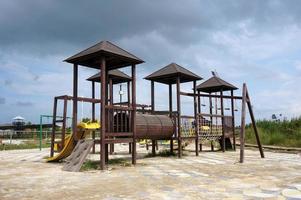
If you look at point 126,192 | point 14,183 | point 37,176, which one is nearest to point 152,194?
point 126,192

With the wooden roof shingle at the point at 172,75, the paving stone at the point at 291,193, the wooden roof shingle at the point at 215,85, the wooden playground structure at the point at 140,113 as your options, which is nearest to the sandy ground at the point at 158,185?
the paving stone at the point at 291,193

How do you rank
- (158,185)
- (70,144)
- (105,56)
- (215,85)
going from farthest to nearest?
1. (215,85)
2. (70,144)
3. (105,56)
4. (158,185)

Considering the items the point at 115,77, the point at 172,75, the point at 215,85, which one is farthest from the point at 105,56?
the point at 215,85

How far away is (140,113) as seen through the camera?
1373 cm

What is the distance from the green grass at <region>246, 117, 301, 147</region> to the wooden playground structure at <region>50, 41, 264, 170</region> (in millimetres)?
3697

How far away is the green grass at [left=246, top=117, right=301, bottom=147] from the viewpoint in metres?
19.8

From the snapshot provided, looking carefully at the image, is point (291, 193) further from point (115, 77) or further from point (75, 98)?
point (115, 77)

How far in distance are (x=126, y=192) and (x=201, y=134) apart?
10.1 meters

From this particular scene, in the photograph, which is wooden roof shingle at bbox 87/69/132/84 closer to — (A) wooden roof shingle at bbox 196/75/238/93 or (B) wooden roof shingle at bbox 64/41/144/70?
(A) wooden roof shingle at bbox 196/75/238/93

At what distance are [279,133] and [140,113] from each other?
39.5 feet

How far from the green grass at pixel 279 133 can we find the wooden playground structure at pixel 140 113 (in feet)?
12.1

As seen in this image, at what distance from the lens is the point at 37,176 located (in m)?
8.31

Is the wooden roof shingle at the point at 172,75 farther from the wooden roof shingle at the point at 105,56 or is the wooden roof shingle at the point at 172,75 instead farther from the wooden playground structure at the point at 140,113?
the wooden roof shingle at the point at 105,56

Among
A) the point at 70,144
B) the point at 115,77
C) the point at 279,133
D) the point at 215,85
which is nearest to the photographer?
the point at 70,144
